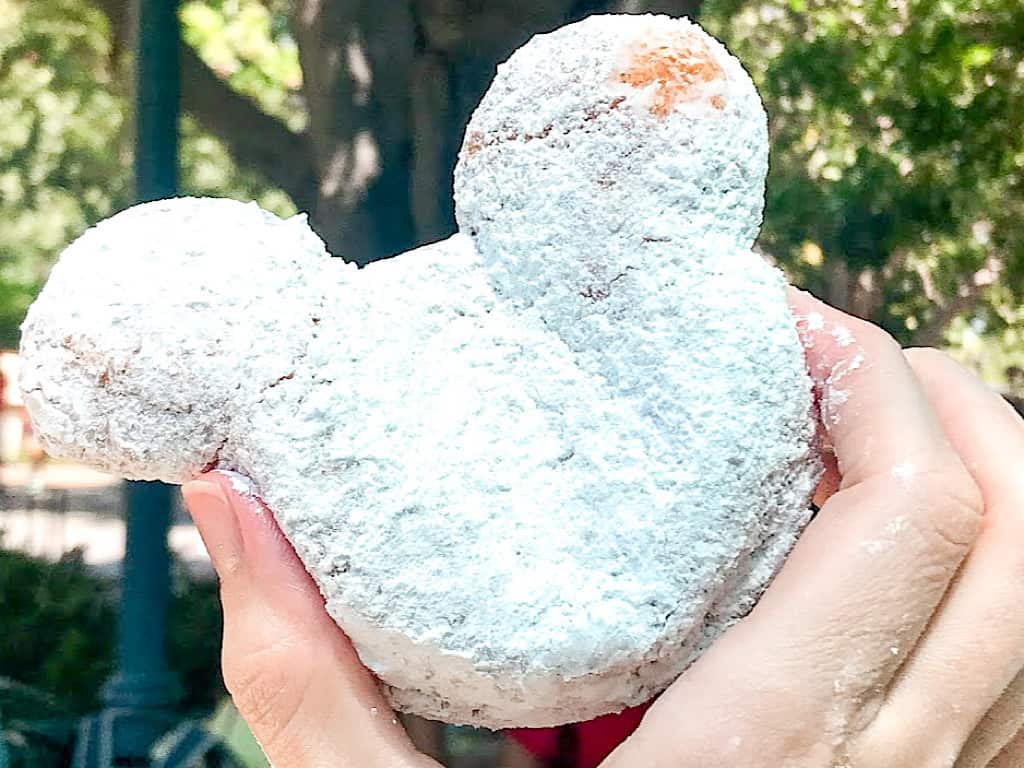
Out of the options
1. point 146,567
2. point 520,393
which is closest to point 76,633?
point 146,567

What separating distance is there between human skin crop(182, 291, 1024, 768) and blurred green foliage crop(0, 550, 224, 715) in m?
2.42

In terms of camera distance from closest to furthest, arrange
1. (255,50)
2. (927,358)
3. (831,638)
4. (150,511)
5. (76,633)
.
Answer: (831,638) < (927,358) < (150,511) < (76,633) < (255,50)

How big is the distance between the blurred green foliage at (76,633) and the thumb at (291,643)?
2.41 metres

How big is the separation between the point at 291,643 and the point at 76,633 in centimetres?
299

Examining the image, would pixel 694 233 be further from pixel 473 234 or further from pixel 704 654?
pixel 704 654

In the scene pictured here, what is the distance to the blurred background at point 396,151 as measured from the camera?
1951mm

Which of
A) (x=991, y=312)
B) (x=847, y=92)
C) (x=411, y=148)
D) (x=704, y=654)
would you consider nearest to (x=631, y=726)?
(x=704, y=654)

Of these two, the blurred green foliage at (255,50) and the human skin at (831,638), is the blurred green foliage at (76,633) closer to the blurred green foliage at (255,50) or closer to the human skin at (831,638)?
the blurred green foliage at (255,50)

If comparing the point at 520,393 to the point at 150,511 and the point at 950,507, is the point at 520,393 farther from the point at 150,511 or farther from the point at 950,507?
the point at 150,511

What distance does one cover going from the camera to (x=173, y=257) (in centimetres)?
58

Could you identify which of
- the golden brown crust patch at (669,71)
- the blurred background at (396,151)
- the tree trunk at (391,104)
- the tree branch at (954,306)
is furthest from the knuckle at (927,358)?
the tree branch at (954,306)

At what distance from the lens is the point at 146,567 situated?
2.49 metres

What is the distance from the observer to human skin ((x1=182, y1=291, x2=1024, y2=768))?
1.85 ft

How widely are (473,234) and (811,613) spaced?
0.29m
